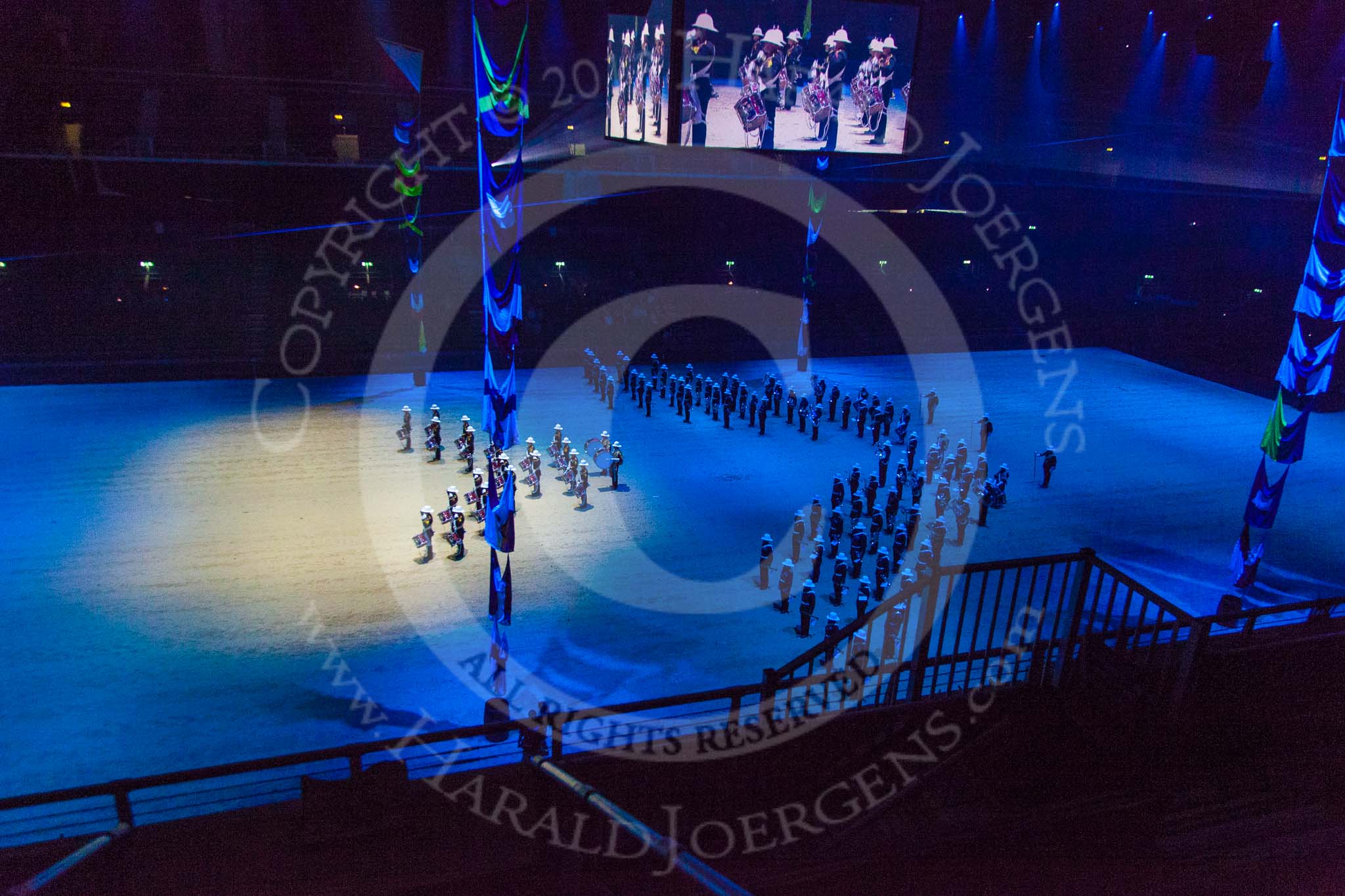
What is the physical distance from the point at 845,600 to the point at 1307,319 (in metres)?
6.50

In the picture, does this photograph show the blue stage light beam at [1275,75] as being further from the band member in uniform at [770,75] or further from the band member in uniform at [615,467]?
the band member in uniform at [615,467]

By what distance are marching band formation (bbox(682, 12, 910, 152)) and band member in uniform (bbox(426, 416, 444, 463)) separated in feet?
24.4

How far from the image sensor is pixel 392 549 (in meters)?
11.4

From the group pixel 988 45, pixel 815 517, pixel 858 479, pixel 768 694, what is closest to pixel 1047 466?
pixel 858 479

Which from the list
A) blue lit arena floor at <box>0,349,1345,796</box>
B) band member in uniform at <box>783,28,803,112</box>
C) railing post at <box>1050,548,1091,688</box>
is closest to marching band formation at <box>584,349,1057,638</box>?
blue lit arena floor at <box>0,349,1345,796</box>

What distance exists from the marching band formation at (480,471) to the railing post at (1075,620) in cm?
709

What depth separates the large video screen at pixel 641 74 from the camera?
15023 millimetres

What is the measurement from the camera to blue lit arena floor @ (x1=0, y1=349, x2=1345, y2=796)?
26.5 feet

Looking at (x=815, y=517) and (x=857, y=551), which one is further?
(x=815, y=517)

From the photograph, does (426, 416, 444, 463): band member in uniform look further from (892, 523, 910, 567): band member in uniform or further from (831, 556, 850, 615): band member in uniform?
(892, 523, 910, 567): band member in uniform

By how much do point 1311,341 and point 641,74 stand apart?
12.1m

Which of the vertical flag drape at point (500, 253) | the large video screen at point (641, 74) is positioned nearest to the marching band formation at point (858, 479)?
the vertical flag drape at point (500, 253)

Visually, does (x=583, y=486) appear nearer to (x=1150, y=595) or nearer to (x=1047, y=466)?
(x=1047, y=466)

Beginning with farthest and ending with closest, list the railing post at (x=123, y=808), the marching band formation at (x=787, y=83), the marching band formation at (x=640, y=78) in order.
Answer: the marching band formation at (x=787, y=83) → the marching band formation at (x=640, y=78) → the railing post at (x=123, y=808)
